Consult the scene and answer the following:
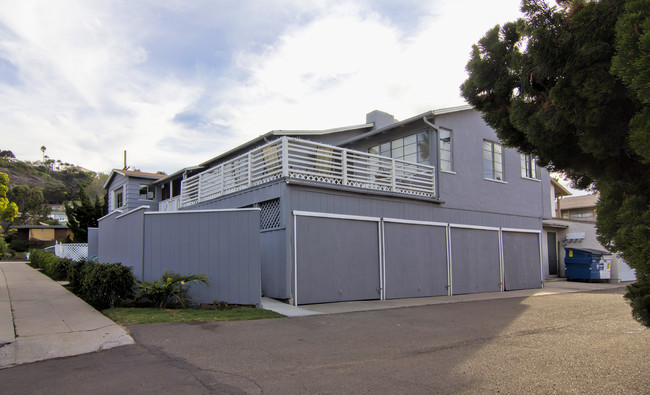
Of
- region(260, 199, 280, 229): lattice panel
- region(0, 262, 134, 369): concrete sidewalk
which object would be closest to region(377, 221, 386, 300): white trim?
region(260, 199, 280, 229): lattice panel

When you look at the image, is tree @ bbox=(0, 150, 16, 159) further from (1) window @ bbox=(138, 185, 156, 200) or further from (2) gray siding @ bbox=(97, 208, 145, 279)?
(2) gray siding @ bbox=(97, 208, 145, 279)

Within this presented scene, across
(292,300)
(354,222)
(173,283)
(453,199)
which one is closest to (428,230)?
(453,199)

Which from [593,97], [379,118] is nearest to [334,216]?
[379,118]

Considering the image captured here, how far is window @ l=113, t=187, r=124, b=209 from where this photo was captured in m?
25.4

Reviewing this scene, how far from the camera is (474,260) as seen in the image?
1568 cm

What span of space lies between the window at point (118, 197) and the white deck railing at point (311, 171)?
10957mm

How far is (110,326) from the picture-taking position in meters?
7.51

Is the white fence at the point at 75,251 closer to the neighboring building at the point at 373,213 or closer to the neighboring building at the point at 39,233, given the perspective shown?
the neighboring building at the point at 373,213

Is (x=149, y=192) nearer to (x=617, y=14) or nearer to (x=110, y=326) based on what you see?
(x=110, y=326)

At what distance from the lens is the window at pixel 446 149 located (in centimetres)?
1518

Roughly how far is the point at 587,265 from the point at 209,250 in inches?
681

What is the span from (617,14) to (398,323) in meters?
6.44

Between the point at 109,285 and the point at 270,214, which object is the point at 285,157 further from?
the point at 109,285

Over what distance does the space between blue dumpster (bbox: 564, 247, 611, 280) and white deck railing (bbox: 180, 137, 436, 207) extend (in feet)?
32.7
